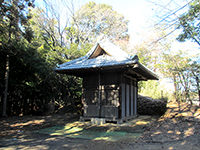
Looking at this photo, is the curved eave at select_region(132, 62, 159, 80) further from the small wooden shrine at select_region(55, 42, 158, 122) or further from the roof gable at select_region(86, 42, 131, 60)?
the roof gable at select_region(86, 42, 131, 60)

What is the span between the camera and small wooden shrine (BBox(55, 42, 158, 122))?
7918 millimetres

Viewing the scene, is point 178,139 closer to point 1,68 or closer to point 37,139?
point 37,139

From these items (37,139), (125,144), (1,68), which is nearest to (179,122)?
(125,144)

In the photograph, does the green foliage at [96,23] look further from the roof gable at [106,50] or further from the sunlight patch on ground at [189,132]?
the sunlight patch on ground at [189,132]

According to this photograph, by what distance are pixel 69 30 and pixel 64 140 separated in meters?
16.2

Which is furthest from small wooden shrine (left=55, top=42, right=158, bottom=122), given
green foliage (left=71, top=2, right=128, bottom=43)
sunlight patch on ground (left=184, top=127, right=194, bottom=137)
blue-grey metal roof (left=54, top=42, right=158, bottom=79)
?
green foliage (left=71, top=2, right=128, bottom=43)

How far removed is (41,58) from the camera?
12703mm

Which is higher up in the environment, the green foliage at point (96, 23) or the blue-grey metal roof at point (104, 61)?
the green foliage at point (96, 23)

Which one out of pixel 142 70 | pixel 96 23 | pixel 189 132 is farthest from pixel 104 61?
pixel 96 23

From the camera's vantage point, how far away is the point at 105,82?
8500mm

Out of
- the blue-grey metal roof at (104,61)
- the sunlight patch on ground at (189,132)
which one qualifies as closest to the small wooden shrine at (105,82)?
the blue-grey metal roof at (104,61)

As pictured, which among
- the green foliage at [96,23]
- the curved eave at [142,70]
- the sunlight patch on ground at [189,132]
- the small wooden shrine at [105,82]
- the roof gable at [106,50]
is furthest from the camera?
the green foliage at [96,23]

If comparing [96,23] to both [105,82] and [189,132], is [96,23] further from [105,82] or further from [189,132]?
[189,132]

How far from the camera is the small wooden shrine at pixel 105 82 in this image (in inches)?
312
